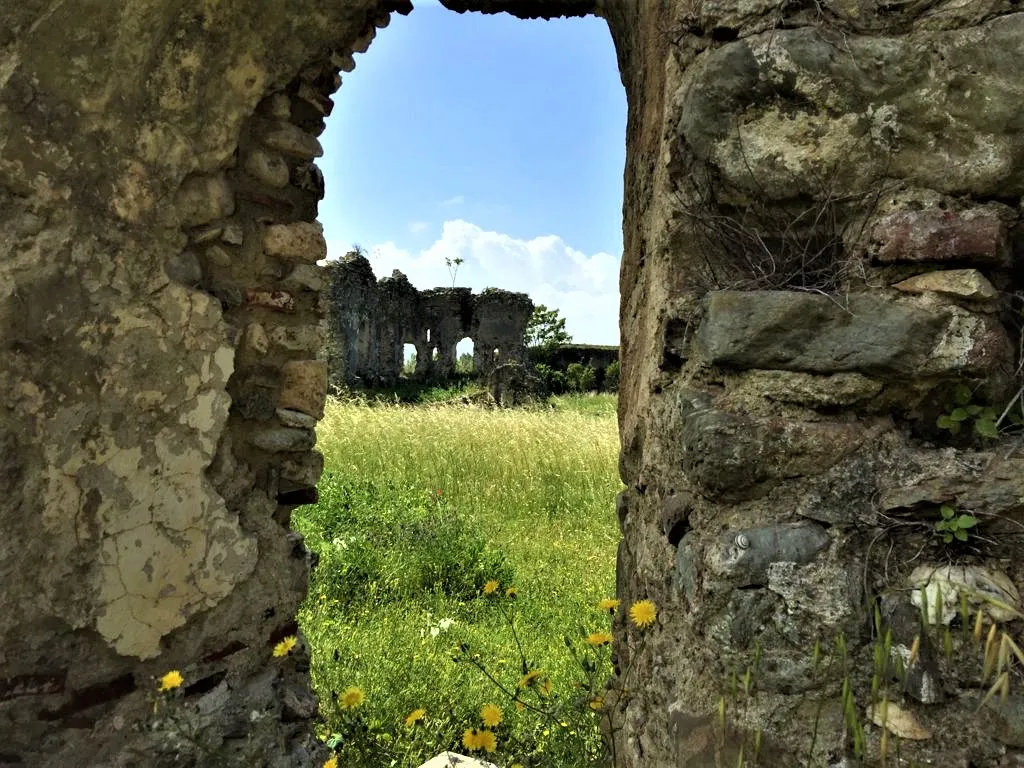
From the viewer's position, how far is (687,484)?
5.39ft

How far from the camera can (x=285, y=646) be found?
234 centimetres

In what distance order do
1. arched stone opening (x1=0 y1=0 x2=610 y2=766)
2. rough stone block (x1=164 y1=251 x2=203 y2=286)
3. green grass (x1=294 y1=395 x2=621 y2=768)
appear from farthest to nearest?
green grass (x1=294 y1=395 x2=621 y2=768) → rough stone block (x1=164 y1=251 x2=203 y2=286) → arched stone opening (x1=0 y1=0 x2=610 y2=766)

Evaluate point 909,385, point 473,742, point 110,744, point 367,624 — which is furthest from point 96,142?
point 367,624

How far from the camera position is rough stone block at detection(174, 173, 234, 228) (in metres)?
2.16

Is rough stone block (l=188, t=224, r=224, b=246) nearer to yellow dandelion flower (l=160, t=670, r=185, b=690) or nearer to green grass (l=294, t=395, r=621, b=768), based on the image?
yellow dandelion flower (l=160, t=670, r=185, b=690)

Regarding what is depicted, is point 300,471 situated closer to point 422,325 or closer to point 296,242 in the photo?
point 296,242

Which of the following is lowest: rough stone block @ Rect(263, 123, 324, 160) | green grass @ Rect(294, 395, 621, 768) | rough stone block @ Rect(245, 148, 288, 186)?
green grass @ Rect(294, 395, 621, 768)

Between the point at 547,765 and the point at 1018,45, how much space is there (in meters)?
2.10

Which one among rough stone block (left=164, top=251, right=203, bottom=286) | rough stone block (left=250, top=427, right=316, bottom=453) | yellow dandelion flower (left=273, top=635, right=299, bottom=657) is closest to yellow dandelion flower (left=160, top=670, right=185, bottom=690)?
yellow dandelion flower (left=273, top=635, right=299, bottom=657)

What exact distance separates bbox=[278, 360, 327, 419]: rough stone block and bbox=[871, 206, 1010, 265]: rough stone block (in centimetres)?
174

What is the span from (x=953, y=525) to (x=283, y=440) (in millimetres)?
1894

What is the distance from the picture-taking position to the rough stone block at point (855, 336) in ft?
4.68

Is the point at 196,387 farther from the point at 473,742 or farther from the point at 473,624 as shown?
the point at 473,624

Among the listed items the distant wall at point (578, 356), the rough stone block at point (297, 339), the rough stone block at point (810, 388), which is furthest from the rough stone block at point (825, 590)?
the distant wall at point (578, 356)
